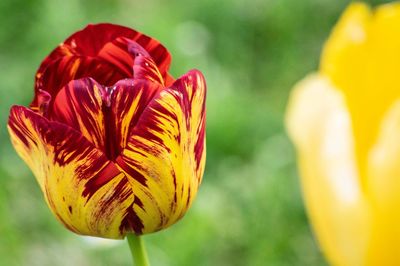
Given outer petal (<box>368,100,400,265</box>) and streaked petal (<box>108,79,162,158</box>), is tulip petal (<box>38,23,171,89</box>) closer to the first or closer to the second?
streaked petal (<box>108,79,162,158</box>)

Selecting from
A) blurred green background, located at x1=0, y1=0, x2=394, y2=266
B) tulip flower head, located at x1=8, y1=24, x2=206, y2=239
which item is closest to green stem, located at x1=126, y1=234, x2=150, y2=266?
tulip flower head, located at x1=8, y1=24, x2=206, y2=239

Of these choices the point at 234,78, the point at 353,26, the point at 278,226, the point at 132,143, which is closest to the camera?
the point at 132,143

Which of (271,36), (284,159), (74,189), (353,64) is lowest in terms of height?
(74,189)

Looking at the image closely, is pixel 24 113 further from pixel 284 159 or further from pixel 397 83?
pixel 284 159

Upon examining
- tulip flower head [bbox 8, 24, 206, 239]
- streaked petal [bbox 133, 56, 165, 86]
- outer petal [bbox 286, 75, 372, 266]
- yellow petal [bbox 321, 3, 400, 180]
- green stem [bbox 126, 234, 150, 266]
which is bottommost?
green stem [bbox 126, 234, 150, 266]

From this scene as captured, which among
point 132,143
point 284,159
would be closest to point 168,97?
point 132,143

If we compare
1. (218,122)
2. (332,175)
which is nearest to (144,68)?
(332,175)

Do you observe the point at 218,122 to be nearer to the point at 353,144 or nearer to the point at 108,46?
the point at 353,144
